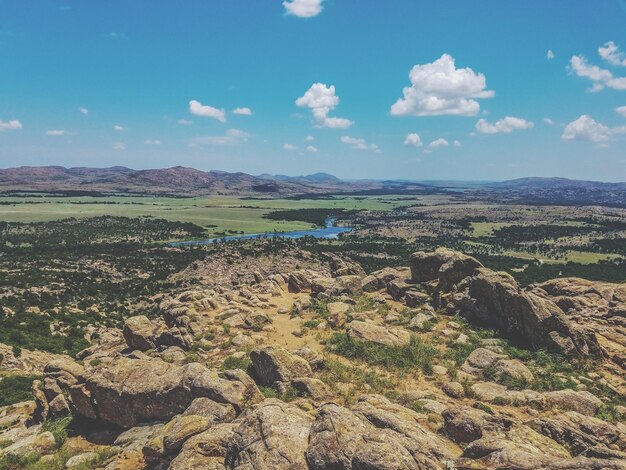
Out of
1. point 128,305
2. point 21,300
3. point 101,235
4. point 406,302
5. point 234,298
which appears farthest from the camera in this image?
point 101,235

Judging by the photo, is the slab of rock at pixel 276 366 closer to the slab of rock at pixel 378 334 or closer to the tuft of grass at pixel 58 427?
the slab of rock at pixel 378 334

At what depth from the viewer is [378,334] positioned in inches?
992

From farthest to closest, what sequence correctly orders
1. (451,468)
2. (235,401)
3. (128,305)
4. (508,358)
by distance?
(128,305)
(508,358)
(235,401)
(451,468)

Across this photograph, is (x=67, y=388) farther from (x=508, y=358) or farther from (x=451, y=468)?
(x=508, y=358)

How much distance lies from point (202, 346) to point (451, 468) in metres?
19.5

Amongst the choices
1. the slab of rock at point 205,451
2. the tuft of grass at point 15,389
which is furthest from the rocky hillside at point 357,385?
the tuft of grass at point 15,389

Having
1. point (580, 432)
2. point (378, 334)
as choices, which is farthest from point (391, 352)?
point (580, 432)

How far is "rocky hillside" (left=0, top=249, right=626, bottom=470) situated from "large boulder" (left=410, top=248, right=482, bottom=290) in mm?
127

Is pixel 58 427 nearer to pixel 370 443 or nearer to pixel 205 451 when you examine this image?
pixel 205 451

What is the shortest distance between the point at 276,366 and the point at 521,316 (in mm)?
17178

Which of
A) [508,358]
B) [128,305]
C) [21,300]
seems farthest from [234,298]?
[21,300]

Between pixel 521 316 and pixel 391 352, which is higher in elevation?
pixel 521 316

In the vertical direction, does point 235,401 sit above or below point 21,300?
above

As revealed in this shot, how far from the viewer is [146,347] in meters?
28.3
